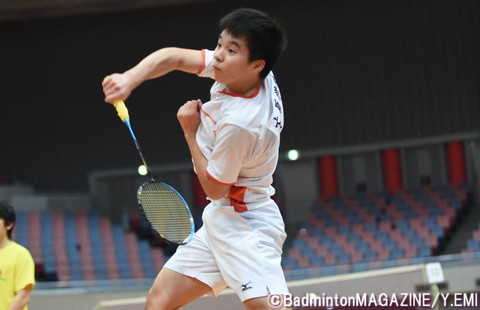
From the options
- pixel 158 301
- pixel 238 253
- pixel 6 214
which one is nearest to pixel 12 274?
pixel 6 214

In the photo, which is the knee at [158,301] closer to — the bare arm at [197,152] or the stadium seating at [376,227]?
the bare arm at [197,152]

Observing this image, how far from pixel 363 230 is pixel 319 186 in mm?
2930

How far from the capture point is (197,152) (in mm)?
3232

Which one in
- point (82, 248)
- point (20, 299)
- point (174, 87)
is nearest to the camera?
point (20, 299)

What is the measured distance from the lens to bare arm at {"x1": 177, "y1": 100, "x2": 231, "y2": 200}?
3.19 meters

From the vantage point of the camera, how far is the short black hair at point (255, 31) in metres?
3.12

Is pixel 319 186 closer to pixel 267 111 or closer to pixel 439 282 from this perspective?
pixel 439 282

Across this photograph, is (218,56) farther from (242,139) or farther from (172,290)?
(172,290)

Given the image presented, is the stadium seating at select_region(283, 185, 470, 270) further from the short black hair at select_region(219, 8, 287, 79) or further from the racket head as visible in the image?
the short black hair at select_region(219, 8, 287, 79)

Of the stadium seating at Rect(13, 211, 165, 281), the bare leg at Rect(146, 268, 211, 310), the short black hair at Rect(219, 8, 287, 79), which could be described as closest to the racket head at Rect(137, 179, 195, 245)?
the bare leg at Rect(146, 268, 211, 310)

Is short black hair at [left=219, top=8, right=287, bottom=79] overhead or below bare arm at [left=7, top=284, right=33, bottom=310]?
overhead

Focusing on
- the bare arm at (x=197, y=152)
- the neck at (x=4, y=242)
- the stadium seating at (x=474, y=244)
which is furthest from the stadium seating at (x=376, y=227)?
the bare arm at (x=197, y=152)

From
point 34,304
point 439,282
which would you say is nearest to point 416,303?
point 439,282

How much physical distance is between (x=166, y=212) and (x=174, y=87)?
16.3 meters
